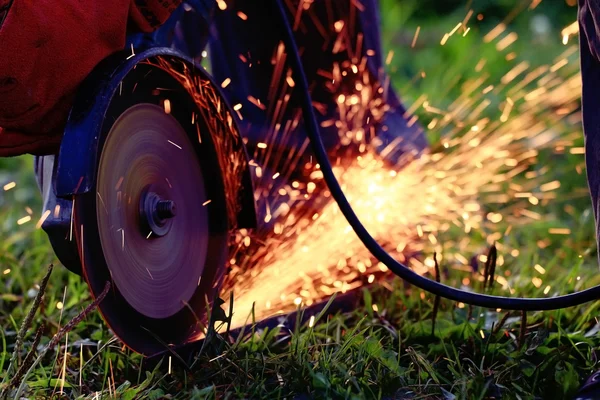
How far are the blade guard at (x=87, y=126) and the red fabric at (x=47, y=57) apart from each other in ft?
0.07

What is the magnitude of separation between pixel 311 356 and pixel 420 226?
0.92 m

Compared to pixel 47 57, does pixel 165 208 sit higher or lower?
lower

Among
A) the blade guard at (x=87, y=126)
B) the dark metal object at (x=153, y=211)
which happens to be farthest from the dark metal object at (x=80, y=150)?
the dark metal object at (x=153, y=211)

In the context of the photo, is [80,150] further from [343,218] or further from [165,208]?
[343,218]

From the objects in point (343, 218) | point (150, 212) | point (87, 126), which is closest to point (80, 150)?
point (87, 126)

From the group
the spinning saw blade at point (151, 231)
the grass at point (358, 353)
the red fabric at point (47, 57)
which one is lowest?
the grass at point (358, 353)

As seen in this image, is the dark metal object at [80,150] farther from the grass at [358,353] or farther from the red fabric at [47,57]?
the grass at [358,353]

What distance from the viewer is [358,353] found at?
5.72 feet

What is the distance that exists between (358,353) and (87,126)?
2.20 feet

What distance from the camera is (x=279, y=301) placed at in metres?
2.25

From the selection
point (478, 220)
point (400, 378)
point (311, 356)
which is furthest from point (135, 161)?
point (478, 220)

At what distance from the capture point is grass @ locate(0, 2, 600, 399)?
1.65 metres

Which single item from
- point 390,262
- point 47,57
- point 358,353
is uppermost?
point 47,57

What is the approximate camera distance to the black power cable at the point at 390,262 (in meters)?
1.81
